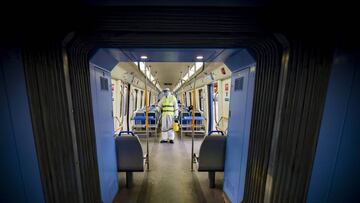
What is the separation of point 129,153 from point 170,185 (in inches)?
53.1

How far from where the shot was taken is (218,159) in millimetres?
3168

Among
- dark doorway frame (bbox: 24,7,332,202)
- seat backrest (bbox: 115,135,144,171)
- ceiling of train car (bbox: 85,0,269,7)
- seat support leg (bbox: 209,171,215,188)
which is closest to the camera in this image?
ceiling of train car (bbox: 85,0,269,7)

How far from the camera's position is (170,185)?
3.49 meters

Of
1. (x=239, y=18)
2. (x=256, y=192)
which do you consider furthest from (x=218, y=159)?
(x=239, y=18)

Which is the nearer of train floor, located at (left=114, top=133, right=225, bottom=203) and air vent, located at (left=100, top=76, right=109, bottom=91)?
air vent, located at (left=100, top=76, right=109, bottom=91)

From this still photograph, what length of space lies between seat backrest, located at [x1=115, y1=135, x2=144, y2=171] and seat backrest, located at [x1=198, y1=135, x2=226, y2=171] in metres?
1.36

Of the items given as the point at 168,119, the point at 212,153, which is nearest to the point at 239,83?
the point at 212,153

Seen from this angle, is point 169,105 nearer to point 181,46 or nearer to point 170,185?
point 170,185

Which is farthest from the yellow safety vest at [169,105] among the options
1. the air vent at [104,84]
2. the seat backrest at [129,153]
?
the air vent at [104,84]

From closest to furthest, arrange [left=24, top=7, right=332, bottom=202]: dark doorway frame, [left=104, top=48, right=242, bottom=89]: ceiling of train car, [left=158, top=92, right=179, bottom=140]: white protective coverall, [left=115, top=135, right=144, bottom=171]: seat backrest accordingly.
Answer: [left=24, top=7, right=332, bottom=202]: dark doorway frame
[left=104, top=48, right=242, bottom=89]: ceiling of train car
[left=115, top=135, right=144, bottom=171]: seat backrest
[left=158, top=92, right=179, bottom=140]: white protective coverall

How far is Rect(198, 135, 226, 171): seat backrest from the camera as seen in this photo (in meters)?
3.06

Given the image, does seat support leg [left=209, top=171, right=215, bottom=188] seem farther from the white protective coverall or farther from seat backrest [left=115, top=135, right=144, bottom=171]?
the white protective coverall

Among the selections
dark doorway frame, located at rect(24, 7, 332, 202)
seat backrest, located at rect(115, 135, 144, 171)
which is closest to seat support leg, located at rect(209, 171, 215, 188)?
dark doorway frame, located at rect(24, 7, 332, 202)

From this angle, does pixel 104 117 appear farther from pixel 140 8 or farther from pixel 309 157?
pixel 309 157
